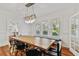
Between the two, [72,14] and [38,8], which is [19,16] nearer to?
[38,8]

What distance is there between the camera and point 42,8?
72.5 inches

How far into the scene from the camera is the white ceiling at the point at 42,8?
1797 millimetres

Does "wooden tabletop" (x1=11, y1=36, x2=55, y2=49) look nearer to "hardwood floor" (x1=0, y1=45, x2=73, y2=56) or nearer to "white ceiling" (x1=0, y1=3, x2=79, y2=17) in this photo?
"hardwood floor" (x1=0, y1=45, x2=73, y2=56)

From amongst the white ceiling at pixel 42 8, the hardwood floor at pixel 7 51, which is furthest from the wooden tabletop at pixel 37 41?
the white ceiling at pixel 42 8

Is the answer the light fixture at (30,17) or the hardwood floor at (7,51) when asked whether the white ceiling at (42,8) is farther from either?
the hardwood floor at (7,51)

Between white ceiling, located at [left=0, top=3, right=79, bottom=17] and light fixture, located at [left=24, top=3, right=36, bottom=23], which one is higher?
white ceiling, located at [left=0, top=3, right=79, bottom=17]

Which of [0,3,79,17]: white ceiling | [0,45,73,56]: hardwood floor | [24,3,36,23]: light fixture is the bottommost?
[0,45,73,56]: hardwood floor

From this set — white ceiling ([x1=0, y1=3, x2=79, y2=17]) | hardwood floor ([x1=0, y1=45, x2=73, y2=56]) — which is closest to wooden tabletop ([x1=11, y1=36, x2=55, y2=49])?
hardwood floor ([x1=0, y1=45, x2=73, y2=56])

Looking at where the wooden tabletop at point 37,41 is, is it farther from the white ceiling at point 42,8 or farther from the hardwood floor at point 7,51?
the white ceiling at point 42,8

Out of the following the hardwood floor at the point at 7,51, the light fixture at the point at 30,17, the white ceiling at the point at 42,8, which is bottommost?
the hardwood floor at the point at 7,51

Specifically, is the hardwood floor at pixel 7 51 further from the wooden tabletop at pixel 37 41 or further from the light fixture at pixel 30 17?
the light fixture at pixel 30 17

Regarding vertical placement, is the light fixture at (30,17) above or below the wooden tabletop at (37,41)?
above

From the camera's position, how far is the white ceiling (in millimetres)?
1797

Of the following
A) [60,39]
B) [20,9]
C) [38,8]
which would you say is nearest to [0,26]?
[20,9]
